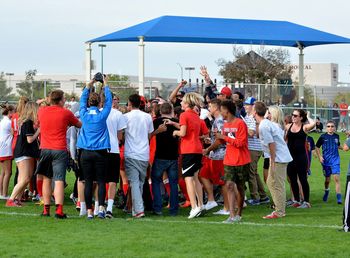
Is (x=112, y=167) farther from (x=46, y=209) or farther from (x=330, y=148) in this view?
(x=330, y=148)

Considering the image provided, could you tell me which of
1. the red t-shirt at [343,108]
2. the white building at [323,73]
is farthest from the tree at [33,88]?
the white building at [323,73]

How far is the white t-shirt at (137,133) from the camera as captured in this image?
12570 millimetres

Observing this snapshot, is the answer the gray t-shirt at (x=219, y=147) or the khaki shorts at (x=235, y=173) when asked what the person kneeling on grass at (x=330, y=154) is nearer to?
the gray t-shirt at (x=219, y=147)

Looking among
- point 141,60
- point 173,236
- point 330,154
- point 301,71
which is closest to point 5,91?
point 141,60

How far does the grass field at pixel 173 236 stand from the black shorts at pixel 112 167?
0.62 m

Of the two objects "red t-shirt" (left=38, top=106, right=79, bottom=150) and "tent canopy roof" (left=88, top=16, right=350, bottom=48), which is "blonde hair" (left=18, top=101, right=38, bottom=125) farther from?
"tent canopy roof" (left=88, top=16, right=350, bottom=48)

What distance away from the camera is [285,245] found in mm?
9789

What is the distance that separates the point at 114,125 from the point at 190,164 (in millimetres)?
1310

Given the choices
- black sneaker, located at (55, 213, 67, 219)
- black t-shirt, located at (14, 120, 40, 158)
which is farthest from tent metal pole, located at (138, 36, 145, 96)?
black sneaker, located at (55, 213, 67, 219)

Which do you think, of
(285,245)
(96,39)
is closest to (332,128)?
(285,245)

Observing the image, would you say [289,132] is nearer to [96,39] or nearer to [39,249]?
[39,249]

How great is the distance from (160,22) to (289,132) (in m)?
13.3

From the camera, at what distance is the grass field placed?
30.8ft

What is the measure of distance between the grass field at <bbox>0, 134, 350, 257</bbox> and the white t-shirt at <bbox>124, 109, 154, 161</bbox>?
98 cm
